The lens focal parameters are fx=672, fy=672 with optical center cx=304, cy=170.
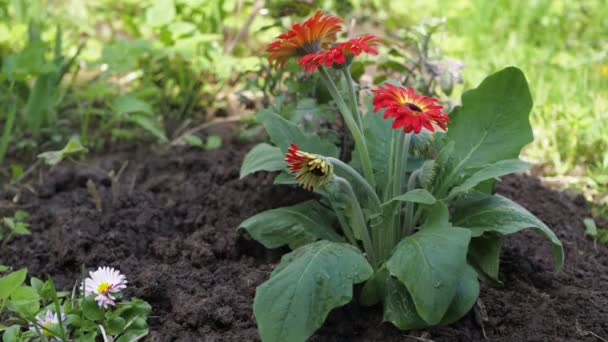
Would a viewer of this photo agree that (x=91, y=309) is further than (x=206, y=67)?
No

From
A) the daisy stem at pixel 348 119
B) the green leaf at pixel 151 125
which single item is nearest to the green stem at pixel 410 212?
the daisy stem at pixel 348 119

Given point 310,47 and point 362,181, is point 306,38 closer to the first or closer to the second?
point 310,47

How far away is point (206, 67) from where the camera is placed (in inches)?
143

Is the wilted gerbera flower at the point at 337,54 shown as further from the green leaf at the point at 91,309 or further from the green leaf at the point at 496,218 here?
the green leaf at the point at 91,309

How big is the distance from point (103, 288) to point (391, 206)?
2.93ft

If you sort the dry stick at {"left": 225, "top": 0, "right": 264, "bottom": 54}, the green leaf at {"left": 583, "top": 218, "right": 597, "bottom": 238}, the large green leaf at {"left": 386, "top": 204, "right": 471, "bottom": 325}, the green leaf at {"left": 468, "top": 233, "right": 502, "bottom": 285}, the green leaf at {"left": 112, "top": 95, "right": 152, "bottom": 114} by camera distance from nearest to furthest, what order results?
1. the large green leaf at {"left": 386, "top": 204, "right": 471, "bottom": 325}
2. the green leaf at {"left": 468, "top": 233, "right": 502, "bottom": 285}
3. the green leaf at {"left": 583, "top": 218, "right": 597, "bottom": 238}
4. the green leaf at {"left": 112, "top": 95, "right": 152, "bottom": 114}
5. the dry stick at {"left": 225, "top": 0, "right": 264, "bottom": 54}

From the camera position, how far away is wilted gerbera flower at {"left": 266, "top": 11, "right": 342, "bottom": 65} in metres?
2.03

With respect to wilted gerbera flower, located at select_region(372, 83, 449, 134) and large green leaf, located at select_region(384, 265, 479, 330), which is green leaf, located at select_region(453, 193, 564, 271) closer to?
large green leaf, located at select_region(384, 265, 479, 330)

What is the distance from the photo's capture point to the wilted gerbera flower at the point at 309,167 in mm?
1829

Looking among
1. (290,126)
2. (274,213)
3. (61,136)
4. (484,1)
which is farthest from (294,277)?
(484,1)

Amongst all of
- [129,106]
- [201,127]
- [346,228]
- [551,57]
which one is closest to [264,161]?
[346,228]

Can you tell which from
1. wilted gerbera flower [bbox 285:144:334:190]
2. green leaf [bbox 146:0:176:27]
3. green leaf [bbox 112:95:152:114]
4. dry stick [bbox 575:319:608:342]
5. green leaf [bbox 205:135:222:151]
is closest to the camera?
wilted gerbera flower [bbox 285:144:334:190]

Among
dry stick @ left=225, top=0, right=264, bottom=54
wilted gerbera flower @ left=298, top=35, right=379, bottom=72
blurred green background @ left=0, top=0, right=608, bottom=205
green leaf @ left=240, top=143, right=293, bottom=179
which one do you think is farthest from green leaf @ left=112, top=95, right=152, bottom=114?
wilted gerbera flower @ left=298, top=35, right=379, bottom=72

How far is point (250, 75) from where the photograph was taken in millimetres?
3854
